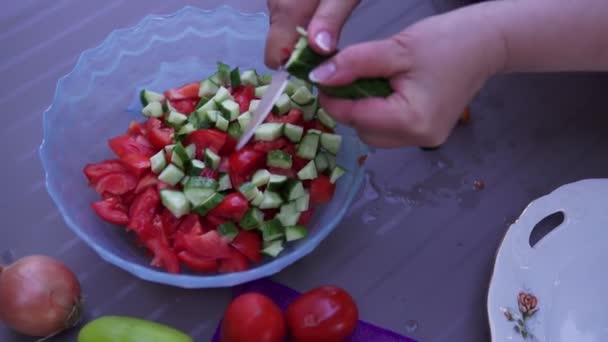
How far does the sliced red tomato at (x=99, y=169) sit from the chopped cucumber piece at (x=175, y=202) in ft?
0.43

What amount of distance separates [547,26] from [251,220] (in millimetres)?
672

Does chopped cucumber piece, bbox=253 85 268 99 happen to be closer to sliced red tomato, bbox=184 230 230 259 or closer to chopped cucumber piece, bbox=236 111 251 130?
chopped cucumber piece, bbox=236 111 251 130

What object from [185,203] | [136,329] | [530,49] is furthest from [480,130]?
[136,329]

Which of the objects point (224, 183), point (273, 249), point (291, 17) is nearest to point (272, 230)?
point (273, 249)

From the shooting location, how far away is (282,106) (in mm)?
1267

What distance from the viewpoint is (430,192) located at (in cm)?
137

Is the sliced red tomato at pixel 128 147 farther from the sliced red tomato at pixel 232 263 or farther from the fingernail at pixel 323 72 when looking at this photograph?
the fingernail at pixel 323 72

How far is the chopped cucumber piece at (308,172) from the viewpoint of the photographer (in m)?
1.21

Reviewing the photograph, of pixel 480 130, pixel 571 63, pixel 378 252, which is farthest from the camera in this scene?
pixel 480 130

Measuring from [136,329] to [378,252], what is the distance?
524 mm

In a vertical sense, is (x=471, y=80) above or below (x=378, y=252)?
above

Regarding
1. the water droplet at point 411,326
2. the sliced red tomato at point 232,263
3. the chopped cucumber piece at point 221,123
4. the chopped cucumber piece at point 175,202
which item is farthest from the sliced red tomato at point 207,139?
the water droplet at point 411,326

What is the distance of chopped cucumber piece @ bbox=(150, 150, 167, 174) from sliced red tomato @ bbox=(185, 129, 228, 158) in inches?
2.9

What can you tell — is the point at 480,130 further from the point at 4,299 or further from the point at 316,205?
the point at 4,299
